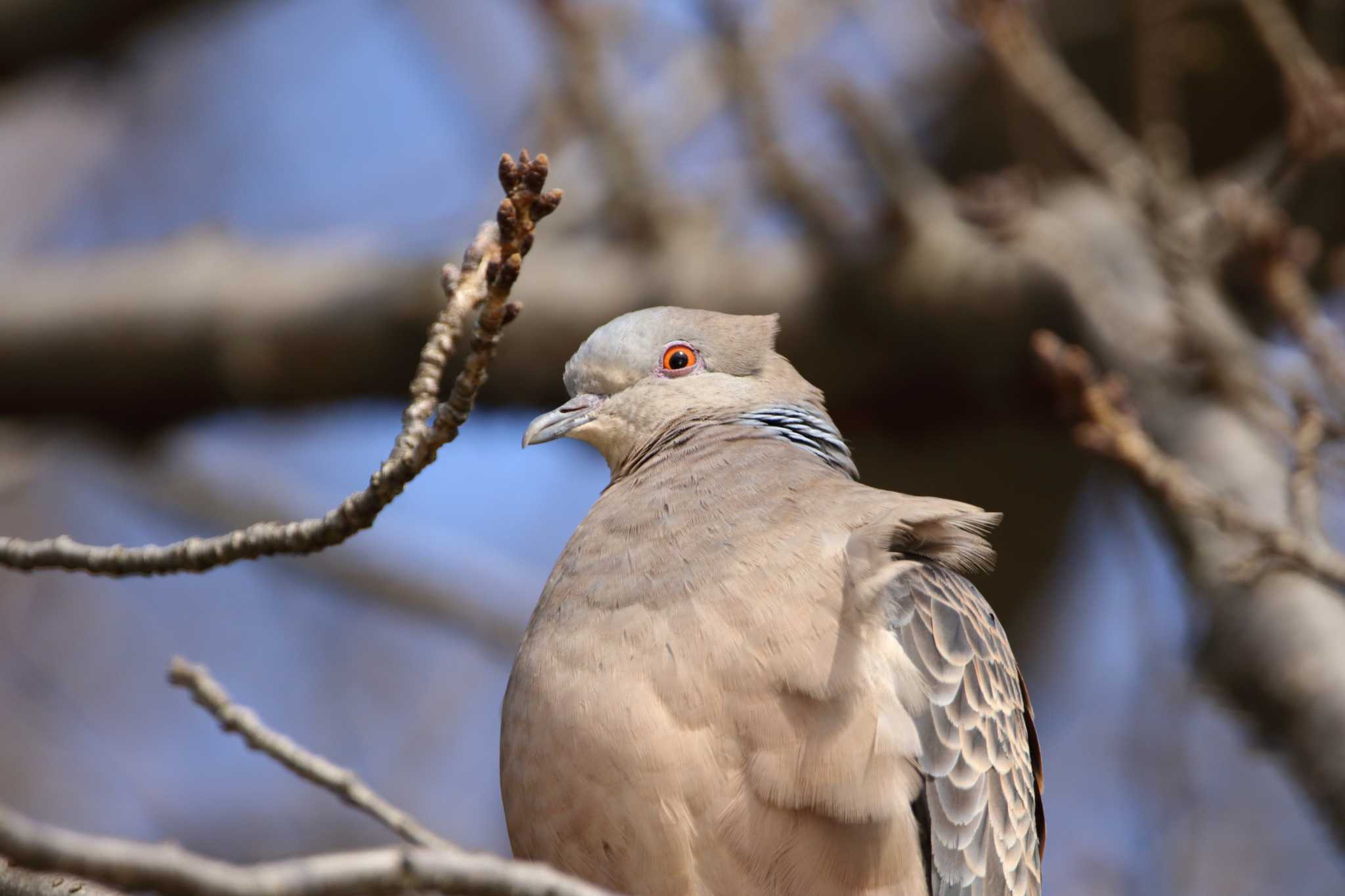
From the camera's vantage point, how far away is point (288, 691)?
8.77 meters

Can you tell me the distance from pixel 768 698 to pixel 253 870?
1.32 meters

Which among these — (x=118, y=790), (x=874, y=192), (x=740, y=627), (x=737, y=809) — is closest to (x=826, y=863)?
(x=737, y=809)

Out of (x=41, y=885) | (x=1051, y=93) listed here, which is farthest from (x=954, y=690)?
(x=1051, y=93)

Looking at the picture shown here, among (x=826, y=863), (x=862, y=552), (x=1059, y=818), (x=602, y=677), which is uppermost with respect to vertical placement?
(x=862, y=552)

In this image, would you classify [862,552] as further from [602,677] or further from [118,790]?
[118,790]

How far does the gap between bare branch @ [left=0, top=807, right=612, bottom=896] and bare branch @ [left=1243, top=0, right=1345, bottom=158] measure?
3316mm

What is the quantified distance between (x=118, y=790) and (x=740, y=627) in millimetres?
6506

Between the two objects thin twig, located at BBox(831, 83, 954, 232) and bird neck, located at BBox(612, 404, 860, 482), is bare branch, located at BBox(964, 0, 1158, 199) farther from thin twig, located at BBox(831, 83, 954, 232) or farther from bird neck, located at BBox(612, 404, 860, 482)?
bird neck, located at BBox(612, 404, 860, 482)

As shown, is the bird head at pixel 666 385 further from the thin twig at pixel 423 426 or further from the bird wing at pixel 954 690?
the thin twig at pixel 423 426

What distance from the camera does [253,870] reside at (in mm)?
1252

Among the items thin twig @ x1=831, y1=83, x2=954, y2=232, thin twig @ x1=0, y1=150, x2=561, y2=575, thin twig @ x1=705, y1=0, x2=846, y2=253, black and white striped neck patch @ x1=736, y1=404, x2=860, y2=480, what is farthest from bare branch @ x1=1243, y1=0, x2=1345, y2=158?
thin twig @ x1=0, y1=150, x2=561, y2=575

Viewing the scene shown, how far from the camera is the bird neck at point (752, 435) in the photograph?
10.2ft

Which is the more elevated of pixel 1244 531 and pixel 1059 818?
pixel 1244 531

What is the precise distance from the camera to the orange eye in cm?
334
